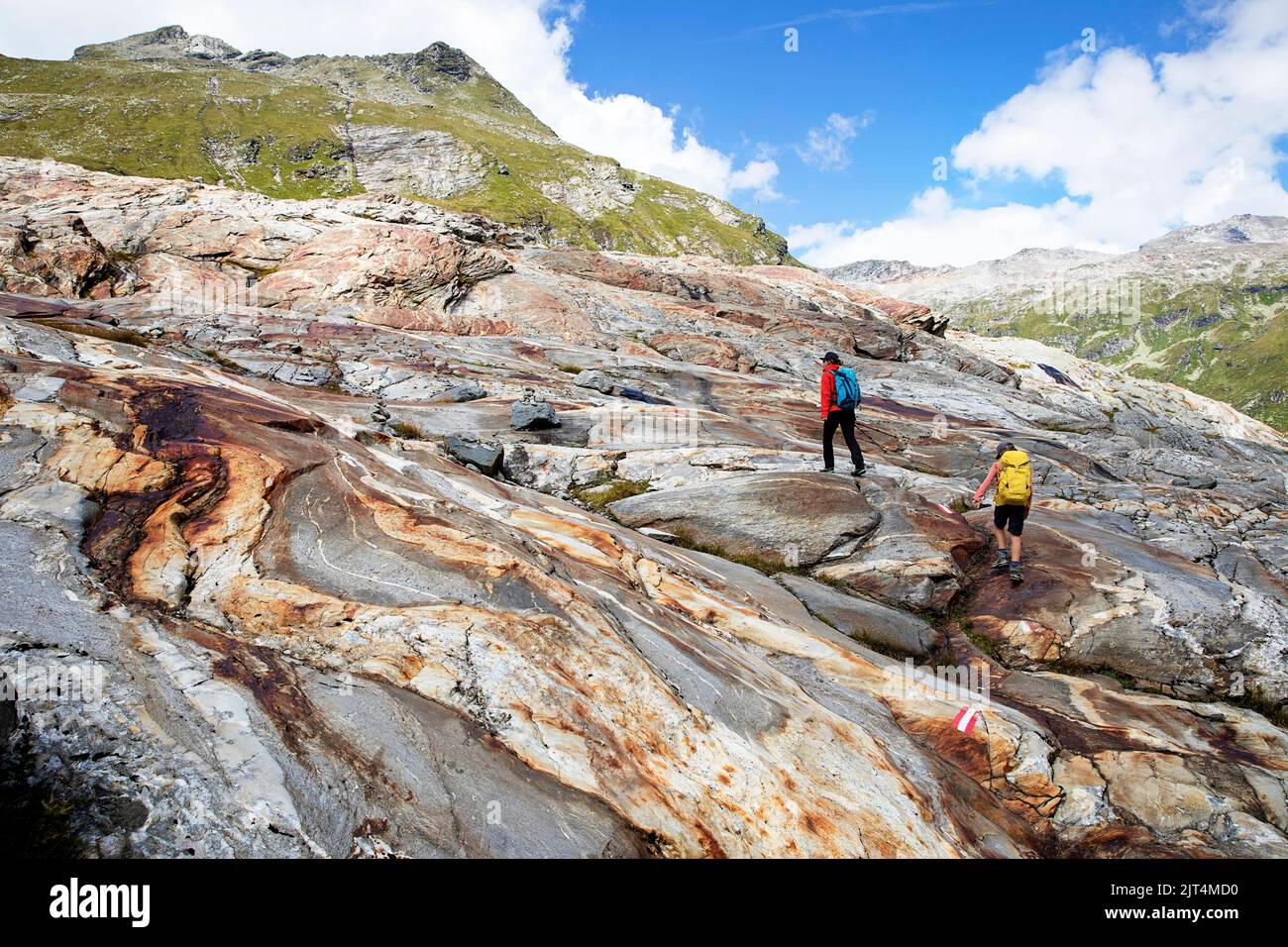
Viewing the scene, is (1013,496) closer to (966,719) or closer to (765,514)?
(765,514)

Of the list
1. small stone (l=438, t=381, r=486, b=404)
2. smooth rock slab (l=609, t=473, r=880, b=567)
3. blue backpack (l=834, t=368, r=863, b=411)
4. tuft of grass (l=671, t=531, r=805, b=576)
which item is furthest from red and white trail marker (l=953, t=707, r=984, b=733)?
small stone (l=438, t=381, r=486, b=404)

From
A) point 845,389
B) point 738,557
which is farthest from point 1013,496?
point 738,557

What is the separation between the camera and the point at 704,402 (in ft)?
121

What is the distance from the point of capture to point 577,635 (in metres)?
10.1

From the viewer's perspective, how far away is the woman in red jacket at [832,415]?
2005 cm

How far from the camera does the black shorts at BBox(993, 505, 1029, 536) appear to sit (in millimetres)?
16734

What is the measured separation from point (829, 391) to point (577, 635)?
13568 mm

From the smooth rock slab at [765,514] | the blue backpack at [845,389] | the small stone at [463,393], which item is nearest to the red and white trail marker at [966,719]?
the smooth rock slab at [765,514]

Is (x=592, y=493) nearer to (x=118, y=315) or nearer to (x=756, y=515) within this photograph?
(x=756, y=515)

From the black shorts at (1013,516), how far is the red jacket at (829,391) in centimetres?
582

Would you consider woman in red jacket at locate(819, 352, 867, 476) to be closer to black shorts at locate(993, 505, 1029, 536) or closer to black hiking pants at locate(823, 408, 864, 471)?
black hiking pants at locate(823, 408, 864, 471)

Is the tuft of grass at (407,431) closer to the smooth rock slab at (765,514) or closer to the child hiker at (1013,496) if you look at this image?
the smooth rock slab at (765,514)
